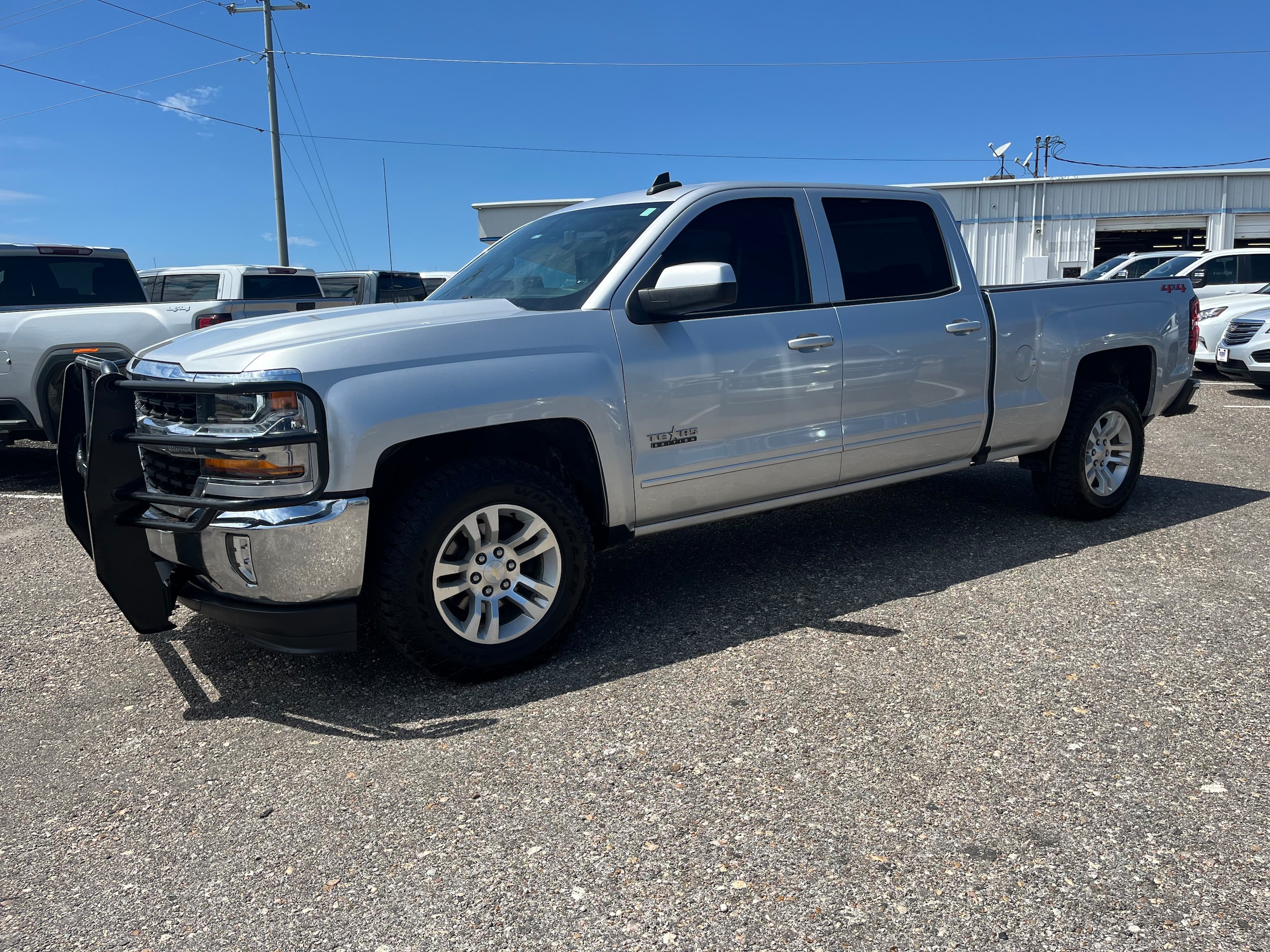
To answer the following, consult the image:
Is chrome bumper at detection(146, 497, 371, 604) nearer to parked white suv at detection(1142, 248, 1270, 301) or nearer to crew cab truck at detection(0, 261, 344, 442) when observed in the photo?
crew cab truck at detection(0, 261, 344, 442)

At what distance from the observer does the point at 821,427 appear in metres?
4.63

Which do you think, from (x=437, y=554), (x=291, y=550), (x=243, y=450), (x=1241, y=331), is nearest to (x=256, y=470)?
(x=243, y=450)

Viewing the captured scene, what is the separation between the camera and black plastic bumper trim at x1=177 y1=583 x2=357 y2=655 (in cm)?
344

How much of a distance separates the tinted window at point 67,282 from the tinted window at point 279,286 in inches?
103

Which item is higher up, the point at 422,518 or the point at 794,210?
the point at 794,210

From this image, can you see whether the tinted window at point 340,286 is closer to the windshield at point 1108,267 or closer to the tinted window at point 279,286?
the tinted window at point 279,286

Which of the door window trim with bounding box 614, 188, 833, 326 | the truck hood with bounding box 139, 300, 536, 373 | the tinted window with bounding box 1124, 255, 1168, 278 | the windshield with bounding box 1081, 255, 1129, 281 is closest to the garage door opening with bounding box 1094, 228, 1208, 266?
the windshield with bounding box 1081, 255, 1129, 281

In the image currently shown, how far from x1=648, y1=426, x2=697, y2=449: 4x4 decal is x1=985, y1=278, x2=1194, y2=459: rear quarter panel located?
2.05 metres

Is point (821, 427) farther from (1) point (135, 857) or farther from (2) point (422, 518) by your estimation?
(1) point (135, 857)

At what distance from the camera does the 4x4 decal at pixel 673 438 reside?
4.11 metres

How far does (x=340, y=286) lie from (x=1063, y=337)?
13733mm

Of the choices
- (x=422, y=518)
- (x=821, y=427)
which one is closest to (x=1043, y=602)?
(x=821, y=427)

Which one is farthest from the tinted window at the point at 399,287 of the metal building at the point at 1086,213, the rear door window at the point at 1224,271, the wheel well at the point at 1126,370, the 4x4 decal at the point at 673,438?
the metal building at the point at 1086,213

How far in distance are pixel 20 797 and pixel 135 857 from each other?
648 millimetres
